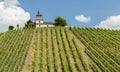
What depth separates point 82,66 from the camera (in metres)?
39.4

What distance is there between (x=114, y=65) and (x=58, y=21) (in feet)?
268

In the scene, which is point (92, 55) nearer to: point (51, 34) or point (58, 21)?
point (51, 34)

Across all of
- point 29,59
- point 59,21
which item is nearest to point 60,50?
point 29,59

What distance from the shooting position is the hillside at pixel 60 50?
39.1m

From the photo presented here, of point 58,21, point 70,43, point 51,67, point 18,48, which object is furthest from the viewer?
point 58,21

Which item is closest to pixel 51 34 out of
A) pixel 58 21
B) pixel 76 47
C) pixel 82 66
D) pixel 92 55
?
pixel 76 47

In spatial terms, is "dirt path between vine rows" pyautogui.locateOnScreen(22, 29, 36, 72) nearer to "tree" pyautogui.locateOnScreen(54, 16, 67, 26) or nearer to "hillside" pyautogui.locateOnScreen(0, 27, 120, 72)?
"hillside" pyautogui.locateOnScreen(0, 27, 120, 72)

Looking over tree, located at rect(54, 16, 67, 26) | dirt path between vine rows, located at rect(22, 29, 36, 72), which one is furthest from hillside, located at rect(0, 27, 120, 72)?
tree, located at rect(54, 16, 67, 26)

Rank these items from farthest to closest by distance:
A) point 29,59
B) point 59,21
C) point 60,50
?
1. point 59,21
2. point 60,50
3. point 29,59

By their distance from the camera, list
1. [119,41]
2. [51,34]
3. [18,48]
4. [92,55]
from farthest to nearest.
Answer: [51,34] → [119,41] → [18,48] → [92,55]

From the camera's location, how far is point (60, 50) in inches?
1843

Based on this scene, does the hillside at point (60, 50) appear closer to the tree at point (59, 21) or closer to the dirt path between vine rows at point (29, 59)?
the dirt path between vine rows at point (29, 59)

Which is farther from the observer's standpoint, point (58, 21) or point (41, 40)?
point (58, 21)

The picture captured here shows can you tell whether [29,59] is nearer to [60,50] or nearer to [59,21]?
[60,50]
